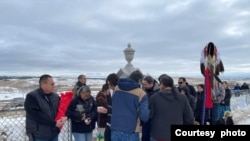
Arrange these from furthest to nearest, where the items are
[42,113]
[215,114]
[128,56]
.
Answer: [215,114]
[128,56]
[42,113]

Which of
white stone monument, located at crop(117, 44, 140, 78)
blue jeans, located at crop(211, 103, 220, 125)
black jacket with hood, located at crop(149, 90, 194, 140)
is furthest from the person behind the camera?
blue jeans, located at crop(211, 103, 220, 125)

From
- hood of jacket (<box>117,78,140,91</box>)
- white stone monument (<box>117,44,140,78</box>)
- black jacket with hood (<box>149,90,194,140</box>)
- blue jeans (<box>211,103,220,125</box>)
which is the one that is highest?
white stone monument (<box>117,44,140,78</box>)

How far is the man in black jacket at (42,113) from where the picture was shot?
4039 millimetres

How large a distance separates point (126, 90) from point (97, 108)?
990 mm

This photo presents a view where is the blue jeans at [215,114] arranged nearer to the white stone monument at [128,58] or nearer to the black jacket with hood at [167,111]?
the white stone monument at [128,58]

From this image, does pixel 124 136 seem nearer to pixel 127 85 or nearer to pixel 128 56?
pixel 127 85

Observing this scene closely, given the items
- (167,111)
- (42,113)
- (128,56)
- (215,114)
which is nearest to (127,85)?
(167,111)

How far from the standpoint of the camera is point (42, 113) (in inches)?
160

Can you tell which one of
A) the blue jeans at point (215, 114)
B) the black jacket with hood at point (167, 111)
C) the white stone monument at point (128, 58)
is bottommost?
the blue jeans at point (215, 114)

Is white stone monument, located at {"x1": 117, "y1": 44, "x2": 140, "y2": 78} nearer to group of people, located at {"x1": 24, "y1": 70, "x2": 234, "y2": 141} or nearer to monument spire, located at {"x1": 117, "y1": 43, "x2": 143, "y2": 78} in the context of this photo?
monument spire, located at {"x1": 117, "y1": 43, "x2": 143, "y2": 78}

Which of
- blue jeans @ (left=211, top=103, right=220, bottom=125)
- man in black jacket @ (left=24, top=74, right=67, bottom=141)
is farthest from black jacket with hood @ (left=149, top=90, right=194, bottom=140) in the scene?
blue jeans @ (left=211, top=103, right=220, bottom=125)

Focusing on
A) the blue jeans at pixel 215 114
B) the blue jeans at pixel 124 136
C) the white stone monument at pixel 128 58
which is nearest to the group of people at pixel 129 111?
the blue jeans at pixel 124 136

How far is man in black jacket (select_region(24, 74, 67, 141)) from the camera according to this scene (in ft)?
13.3

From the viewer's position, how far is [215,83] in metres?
4.82
